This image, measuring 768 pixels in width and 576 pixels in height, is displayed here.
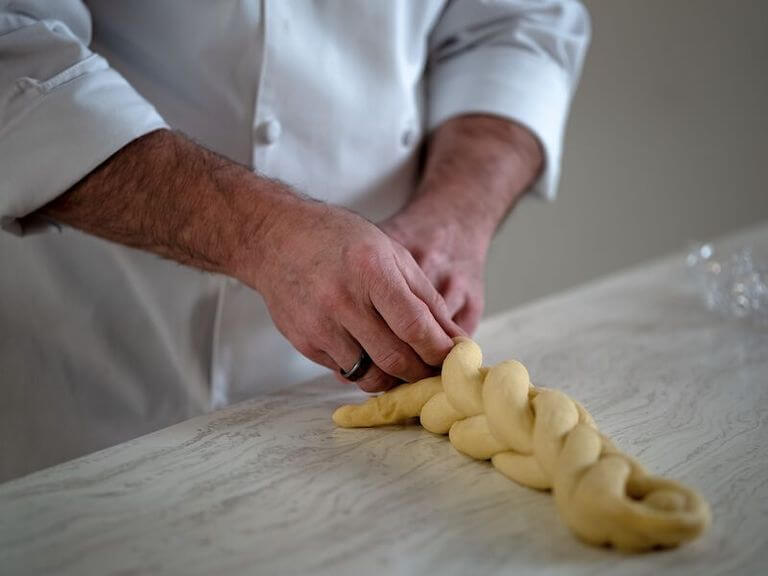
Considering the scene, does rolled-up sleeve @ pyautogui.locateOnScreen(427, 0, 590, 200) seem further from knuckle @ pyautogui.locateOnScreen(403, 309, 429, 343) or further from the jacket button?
knuckle @ pyautogui.locateOnScreen(403, 309, 429, 343)

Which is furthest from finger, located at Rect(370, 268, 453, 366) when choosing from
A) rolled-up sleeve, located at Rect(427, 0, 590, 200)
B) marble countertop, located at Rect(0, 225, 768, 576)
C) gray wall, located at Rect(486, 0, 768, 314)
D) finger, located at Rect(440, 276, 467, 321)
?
gray wall, located at Rect(486, 0, 768, 314)

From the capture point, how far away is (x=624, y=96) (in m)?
2.80

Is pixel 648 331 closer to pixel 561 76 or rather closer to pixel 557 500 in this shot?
pixel 561 76

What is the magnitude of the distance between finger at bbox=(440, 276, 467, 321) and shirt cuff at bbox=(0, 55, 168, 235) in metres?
0.45

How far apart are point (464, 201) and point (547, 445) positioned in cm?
61

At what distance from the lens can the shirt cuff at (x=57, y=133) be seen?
3.04 feet

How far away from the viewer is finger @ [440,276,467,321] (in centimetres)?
112

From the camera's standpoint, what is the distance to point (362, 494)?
75 centimetres

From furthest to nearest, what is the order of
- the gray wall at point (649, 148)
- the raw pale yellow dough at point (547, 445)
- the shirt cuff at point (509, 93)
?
the gray wall at point (649, 148), the shirt cuff at point (509, 93), the raw pale yellow dough at point (547, 445)

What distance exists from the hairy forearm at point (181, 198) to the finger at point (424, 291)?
6.2 inches

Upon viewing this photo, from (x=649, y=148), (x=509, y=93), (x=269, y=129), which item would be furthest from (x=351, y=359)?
(x=649, y=148)

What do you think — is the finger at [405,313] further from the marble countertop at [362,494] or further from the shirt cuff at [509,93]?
the shirt cuff at [509,93]

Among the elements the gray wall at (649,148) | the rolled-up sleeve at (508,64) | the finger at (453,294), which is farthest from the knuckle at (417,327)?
the gray wall at (649,148)

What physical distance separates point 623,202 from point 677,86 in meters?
0.44
